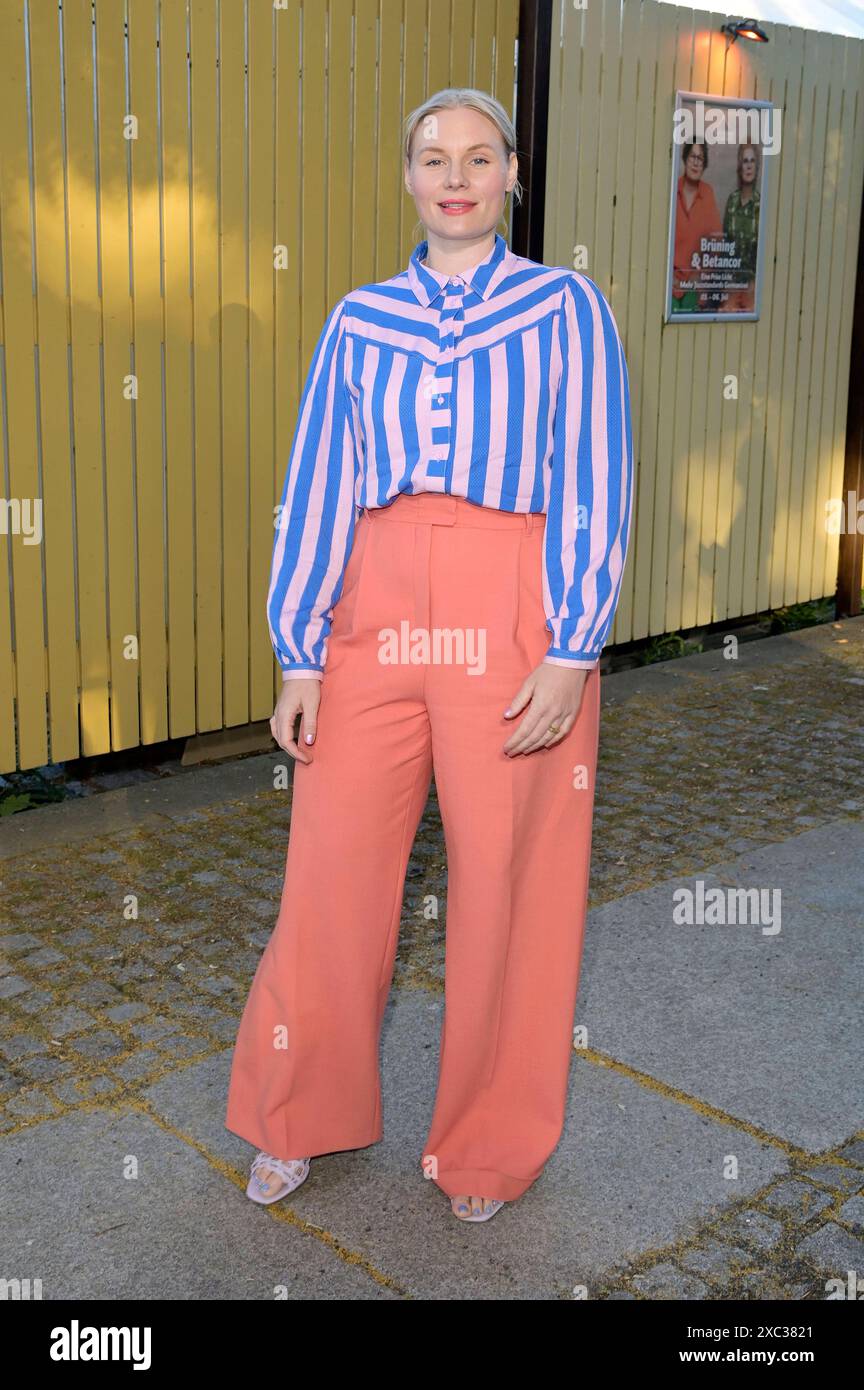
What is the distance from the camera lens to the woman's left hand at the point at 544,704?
3047 mm

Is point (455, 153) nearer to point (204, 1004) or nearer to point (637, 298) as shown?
point (204, 1004)

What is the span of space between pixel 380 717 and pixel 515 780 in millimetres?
285

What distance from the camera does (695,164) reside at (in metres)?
8.20

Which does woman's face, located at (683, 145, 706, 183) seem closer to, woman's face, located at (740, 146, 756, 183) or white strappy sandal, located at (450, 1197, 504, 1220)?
woman's face, located at (740, 146, 756, 183)

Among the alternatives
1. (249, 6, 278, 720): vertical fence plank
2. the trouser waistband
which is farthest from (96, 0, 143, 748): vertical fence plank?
the trouser waistband

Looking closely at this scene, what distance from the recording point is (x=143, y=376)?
19.6ft

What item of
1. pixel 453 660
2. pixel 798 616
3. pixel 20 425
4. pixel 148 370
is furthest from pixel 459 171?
pixel 798 616

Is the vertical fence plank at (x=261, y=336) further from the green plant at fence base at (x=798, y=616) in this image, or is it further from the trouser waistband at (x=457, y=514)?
the green plant at fence base at (x=798, y=616)

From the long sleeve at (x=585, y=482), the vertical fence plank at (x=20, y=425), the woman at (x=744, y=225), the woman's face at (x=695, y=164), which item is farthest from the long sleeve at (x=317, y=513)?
the woman at (x=744, y=225)

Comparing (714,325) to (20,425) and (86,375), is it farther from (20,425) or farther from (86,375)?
(20,425)

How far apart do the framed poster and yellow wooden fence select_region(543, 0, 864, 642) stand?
0.23ft

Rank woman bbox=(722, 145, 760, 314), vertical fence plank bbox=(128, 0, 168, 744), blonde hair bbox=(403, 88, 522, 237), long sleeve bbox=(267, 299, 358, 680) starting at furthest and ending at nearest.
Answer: woman bbox=(722, 145, 760, 314), vertical fence plank bbox=(128, 0, 168, 744), long sleeve bbox=(267, 299, 358, 680), blonde hair bbox=(403, 88, 522, 237)

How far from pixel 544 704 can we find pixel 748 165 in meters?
6.26

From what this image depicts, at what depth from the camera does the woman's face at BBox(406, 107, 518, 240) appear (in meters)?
2.99
